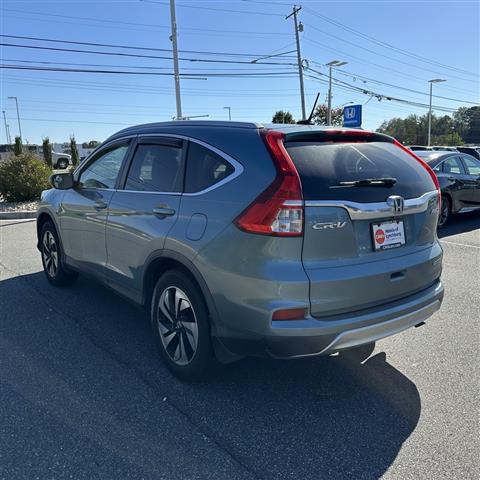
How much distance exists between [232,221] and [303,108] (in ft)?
85.4

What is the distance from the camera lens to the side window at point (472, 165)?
998 cm

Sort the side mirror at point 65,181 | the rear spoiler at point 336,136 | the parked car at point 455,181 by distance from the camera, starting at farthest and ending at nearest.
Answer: the parked car at point 455,181, the side mirror at point 65,181, the rear spoiler at point 336,136

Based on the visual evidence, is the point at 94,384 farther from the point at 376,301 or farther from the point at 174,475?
the point at 376,301

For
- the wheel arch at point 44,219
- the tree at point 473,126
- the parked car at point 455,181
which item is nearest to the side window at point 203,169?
the wheel arch at point 44,219

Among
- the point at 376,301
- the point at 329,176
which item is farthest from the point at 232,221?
the point at 376,301

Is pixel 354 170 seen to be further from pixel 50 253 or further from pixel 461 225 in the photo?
pixel 461 225

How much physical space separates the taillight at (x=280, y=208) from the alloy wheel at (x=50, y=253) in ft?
11.4

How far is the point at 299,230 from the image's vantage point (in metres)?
2.54

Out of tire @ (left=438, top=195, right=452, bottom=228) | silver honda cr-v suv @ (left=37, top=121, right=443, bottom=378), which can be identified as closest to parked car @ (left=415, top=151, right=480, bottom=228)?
tire @ (left=438, top=195, right=452, bottom=228)

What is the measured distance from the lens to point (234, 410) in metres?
2.93

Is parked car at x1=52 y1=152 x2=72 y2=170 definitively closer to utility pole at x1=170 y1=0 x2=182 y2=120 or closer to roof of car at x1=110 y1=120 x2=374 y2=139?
utility pole at x1=170 y1=0 x2=182 y2=120

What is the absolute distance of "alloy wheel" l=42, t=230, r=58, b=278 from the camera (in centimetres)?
529

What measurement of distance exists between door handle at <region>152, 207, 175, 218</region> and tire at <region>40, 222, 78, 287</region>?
7.32 ft

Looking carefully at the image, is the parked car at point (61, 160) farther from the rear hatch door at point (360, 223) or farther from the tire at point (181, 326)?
the rear hatch door at point (360, 223)
